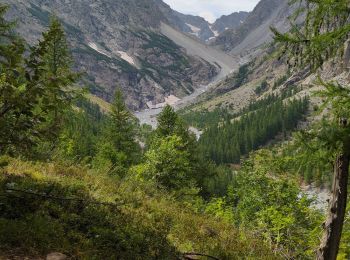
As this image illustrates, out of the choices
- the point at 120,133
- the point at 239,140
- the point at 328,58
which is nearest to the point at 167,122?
the point at 120,133

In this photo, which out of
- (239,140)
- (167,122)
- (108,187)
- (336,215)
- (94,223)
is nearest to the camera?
(336,215)

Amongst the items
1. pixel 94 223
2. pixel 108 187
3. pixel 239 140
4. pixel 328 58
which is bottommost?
pixel 239 140

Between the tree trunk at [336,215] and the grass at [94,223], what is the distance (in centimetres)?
254

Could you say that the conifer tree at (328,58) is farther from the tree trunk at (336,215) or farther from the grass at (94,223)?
the grass at (94,223)

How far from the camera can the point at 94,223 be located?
973 centimetres

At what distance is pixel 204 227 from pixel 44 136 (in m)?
7.17

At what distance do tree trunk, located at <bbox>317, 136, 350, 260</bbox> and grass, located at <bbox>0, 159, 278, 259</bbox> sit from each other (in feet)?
8.33

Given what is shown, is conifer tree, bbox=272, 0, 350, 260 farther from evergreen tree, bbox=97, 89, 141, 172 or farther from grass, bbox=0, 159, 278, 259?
evergreen tree, bbox=97, 89, 141, 172

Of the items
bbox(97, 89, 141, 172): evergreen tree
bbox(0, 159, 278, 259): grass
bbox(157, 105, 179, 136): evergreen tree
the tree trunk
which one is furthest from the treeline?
the tree trunk

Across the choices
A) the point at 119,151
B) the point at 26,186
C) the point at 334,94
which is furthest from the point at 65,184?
the point at 119,151

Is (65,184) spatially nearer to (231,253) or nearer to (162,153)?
(231,253)

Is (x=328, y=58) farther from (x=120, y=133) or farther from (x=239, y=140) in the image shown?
(x=239, y=140)

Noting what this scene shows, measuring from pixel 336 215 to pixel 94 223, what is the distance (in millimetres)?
5648

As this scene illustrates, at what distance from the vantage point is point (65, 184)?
37.7 feet
